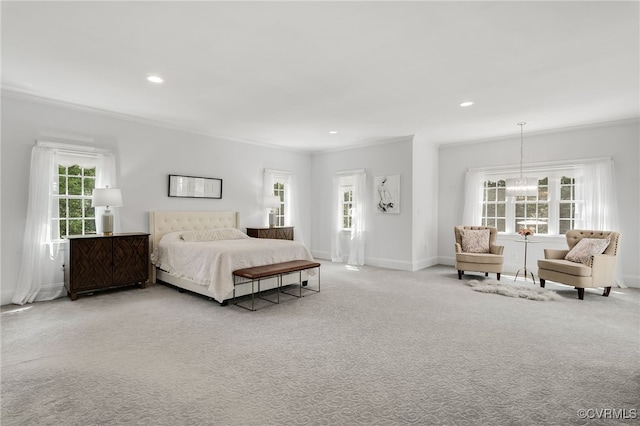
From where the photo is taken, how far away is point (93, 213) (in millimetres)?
5035

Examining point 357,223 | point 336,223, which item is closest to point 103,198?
point 336,223

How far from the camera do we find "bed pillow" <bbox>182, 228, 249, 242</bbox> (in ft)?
17.7

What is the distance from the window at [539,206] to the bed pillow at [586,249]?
1.04 m

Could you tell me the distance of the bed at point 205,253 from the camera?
4.22m

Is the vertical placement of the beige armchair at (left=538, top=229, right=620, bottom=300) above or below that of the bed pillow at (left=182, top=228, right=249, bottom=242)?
below

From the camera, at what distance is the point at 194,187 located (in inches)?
241

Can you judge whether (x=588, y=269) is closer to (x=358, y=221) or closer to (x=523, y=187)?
(x=523, y=187)

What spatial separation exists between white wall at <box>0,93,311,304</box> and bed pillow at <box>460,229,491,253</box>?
12.2 ft

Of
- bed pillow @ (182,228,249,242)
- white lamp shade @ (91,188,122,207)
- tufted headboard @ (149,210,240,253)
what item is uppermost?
white lamp shade @ (91,188,122,207)

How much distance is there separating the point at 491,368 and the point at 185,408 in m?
2.25

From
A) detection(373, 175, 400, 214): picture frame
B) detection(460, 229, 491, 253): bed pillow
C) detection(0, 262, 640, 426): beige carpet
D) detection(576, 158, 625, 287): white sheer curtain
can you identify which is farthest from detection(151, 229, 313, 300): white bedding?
detection(576, 158, 625, 287): white sheer curtain

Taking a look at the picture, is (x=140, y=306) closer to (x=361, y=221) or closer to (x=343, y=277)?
(x=343, y=277)

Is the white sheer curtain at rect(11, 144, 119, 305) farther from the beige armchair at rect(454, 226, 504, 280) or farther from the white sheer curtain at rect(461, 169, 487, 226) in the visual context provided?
the white sheer curtain at rect(461, 169, 487, 226)

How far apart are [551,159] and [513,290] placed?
284 cm
